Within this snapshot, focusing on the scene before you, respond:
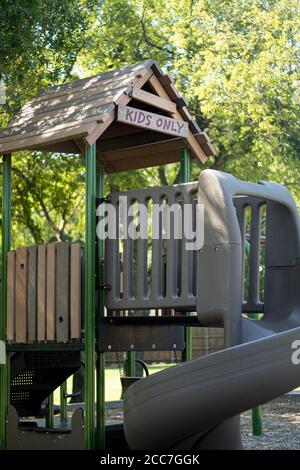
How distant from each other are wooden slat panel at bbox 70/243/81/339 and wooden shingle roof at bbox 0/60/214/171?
35.4 inches

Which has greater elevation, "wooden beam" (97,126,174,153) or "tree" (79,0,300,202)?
"tree" (79,0,300,202)

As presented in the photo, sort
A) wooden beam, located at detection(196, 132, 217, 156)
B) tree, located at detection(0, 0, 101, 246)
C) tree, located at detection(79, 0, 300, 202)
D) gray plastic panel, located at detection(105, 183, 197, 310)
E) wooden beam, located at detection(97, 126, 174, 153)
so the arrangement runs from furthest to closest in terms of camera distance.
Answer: tree, located at detection(79, 0, 300, 202) → tree, located at detection(0, 0, 101, 246) → wooden beam, located at detection(97, 126, 174, 153) → wooden beam, located at detection(196, 132, 217, 156) → gray plastic panel, located at detection(105, 183, 197, 310)

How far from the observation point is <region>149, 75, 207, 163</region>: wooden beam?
7.42m

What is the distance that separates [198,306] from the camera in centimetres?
562

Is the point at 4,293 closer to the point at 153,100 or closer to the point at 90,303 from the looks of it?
the point at 90,303

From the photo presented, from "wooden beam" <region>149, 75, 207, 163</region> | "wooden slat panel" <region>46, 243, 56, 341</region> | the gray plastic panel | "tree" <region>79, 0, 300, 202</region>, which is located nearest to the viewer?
the gray plastic panel

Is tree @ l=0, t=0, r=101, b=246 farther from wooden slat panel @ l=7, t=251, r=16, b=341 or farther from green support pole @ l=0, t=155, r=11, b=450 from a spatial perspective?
wooden slat panel @ l=7, t=251, r=16, b=341

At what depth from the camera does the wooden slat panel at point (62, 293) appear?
22.2 ft

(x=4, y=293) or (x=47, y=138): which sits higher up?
(x=47, y=138)

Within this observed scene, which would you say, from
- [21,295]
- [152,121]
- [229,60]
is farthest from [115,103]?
[229,60]

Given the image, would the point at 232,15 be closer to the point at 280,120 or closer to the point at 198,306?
the point at 280,120

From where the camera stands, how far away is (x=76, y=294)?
6684 millimetres

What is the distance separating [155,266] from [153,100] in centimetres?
170

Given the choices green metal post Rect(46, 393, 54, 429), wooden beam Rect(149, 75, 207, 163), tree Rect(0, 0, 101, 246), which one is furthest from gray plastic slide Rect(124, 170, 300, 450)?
tree Rect(0, 0, 101, 246)
